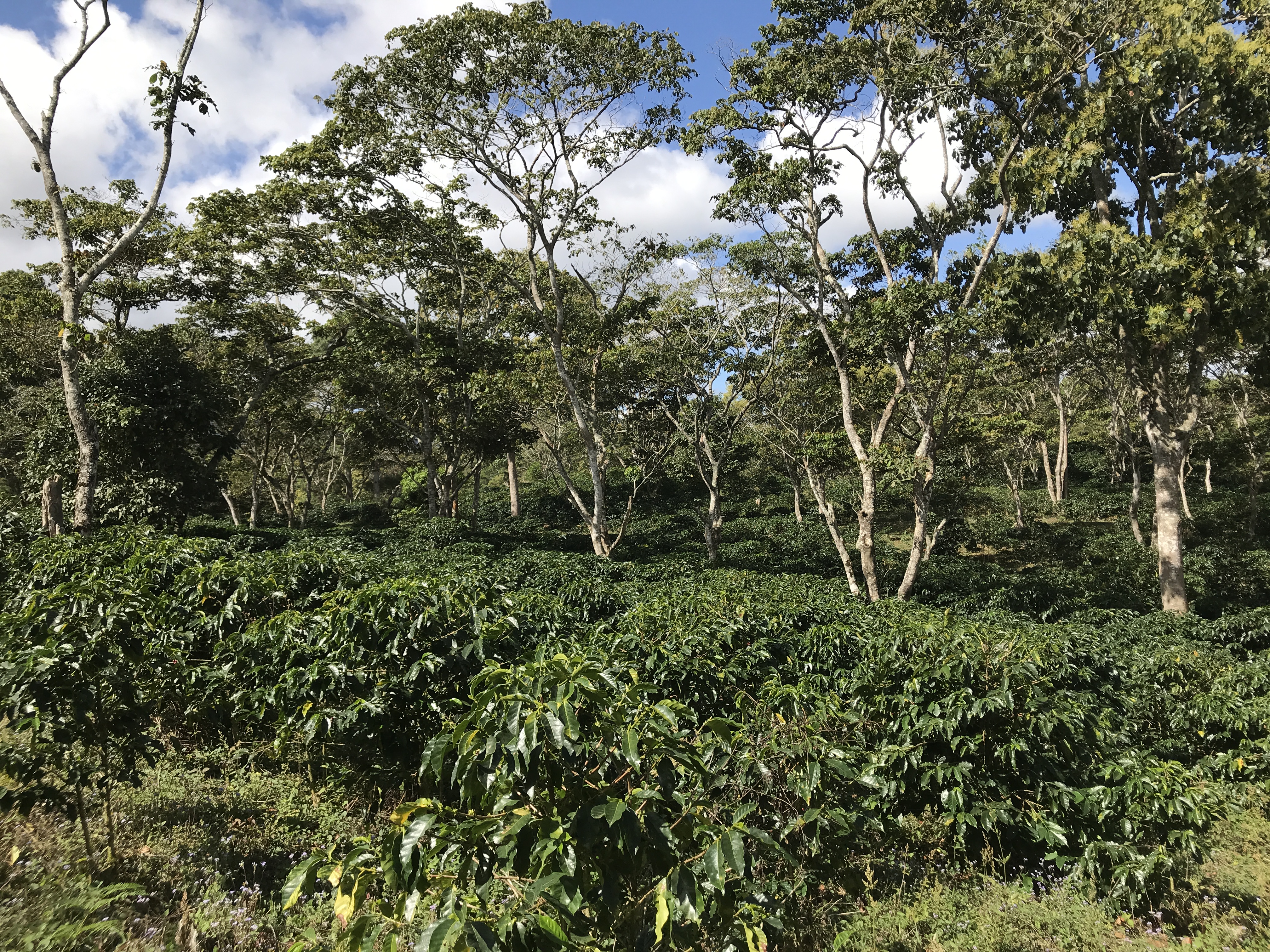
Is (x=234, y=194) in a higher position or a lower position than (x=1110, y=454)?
higher

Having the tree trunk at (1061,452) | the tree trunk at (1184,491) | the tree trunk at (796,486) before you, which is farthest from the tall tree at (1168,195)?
the tree trunk at (796,486)

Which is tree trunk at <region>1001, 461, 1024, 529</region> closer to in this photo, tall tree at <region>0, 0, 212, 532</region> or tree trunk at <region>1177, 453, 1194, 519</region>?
tree trunk at <region>1177, 453, 1194, 519</region>

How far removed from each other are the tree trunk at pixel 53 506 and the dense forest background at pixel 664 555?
89 mm

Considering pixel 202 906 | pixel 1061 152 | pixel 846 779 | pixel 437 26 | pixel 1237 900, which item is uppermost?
pixel 437 26

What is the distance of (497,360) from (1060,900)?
18.7 metres

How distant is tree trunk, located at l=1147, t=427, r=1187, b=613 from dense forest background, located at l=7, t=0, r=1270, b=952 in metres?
0.10

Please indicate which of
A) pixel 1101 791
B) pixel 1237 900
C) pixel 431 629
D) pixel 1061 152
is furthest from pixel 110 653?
pixel 1061 152

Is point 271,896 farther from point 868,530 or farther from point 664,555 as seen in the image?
point 664,555

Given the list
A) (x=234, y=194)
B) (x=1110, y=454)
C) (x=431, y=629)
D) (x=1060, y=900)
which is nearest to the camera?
(x=1060, y=900)

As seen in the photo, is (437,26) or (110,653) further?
(437,26)

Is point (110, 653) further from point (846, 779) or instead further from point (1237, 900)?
point (1237, 900)

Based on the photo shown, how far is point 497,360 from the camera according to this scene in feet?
66.1

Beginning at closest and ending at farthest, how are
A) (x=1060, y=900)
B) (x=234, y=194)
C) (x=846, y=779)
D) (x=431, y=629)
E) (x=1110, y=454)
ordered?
(x=846, y=779), (x=1060, y=900), (x=431, y=629), (x=234, y=194), (x=1110, y=454)

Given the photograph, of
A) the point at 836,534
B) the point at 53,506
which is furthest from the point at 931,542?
the point at 53,506
